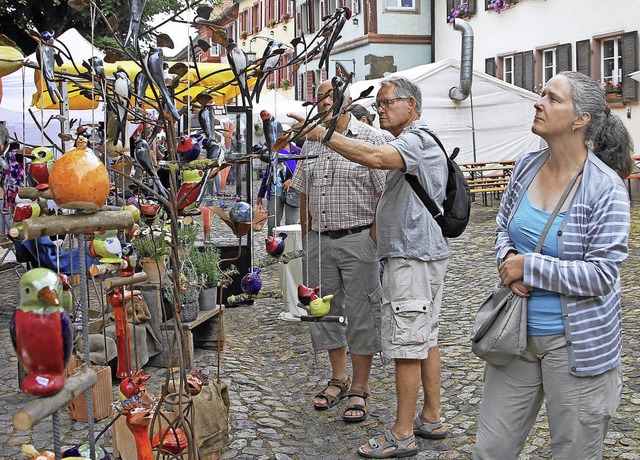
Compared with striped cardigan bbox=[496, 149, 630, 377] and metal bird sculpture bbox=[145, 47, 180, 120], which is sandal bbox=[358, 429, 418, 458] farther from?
metal bird sculpture bbox=[145, 47, 180, 120]

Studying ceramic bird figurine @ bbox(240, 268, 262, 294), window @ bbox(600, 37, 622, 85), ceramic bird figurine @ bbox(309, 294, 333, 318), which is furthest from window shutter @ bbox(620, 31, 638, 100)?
ceramic bird figurine @ bbox(240, 268, 262, 294)

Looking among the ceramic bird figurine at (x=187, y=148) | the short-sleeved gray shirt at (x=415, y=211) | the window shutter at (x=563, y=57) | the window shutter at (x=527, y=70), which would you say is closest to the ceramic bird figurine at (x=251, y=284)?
the ceramic bird figurine at (x=187, y=148)

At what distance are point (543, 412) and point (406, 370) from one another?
1.08 metres

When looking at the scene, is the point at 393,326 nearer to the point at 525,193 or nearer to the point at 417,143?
the point at 417,143

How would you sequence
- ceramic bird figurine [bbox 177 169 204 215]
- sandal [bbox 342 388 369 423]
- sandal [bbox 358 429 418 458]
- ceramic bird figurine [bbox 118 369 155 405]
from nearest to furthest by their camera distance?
1. ceramic bird figurine [bbox 177 169 204 215]
2. ceramic bird figurine [bbox 118 369 155 405]
3. sandal [bbox 358 429 418 458]
4. sandal [bbox 342 388 369 423]

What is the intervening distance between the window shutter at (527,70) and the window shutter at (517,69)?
133mm

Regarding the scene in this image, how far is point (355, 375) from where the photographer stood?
15.3 ft

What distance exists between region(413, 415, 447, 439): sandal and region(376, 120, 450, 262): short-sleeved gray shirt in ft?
2.93

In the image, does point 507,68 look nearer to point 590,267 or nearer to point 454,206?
point 454,206

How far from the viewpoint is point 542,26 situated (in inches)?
793

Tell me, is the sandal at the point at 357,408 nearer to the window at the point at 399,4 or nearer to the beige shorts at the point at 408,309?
the beige shorts at the point at 408,309

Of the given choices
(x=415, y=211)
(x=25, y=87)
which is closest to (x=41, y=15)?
(x=25, y=87)

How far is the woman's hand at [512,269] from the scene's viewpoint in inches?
108

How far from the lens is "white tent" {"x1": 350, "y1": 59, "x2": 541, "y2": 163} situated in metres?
18.9
